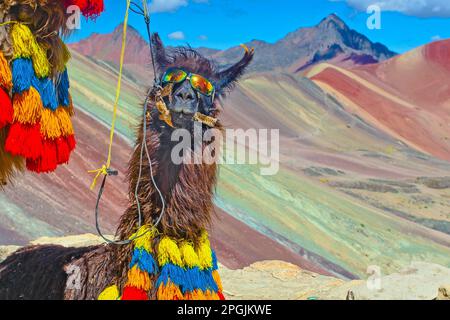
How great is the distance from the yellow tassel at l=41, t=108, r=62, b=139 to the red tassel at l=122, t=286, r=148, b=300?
1054 mm

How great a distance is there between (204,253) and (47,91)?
56.0 inches

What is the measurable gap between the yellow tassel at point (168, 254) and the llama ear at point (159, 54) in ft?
3.90

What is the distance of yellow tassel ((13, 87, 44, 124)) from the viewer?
3570 millimetres

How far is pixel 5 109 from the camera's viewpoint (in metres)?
3.49

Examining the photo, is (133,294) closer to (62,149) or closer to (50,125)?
(62,149)

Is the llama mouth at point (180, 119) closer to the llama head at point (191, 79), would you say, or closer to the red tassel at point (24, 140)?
the llama head at point (191, 79)

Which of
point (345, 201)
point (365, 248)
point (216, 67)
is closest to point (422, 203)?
point (345, 201)

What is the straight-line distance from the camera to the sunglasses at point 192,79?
3.93 m

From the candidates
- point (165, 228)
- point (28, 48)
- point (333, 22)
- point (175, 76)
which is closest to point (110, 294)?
point (165, 228)

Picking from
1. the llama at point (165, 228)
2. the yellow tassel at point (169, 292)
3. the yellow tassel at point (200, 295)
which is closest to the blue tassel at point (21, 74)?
the llama at point (165, 228)

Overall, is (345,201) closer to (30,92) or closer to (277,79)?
(30,92)

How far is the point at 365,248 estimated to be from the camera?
47.5 ft
